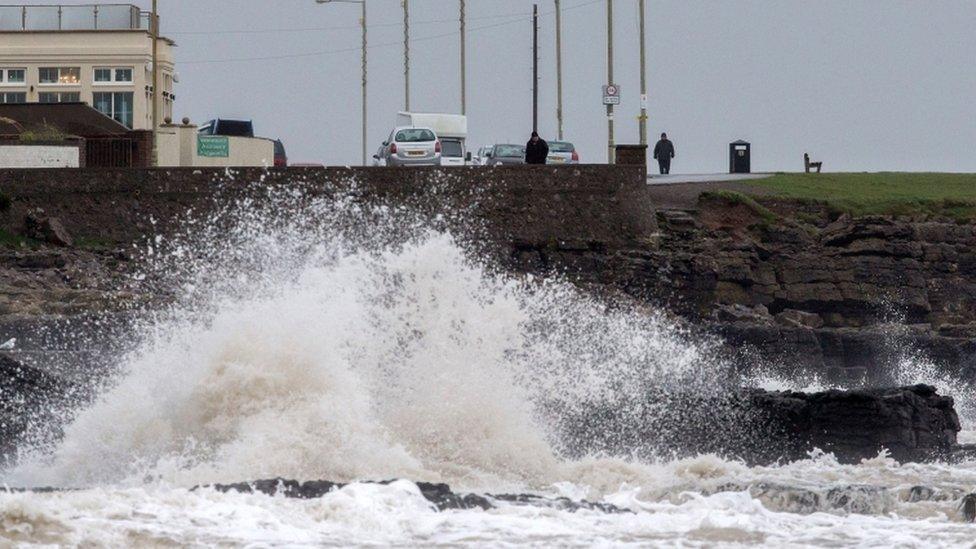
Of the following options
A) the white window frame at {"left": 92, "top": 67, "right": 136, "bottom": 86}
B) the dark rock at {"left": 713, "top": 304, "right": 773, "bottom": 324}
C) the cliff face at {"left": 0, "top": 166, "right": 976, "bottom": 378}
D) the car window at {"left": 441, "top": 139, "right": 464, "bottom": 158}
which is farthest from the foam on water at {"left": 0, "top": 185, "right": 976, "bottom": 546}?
the white window frame at {"left": 92, "top": 67, "right": 136, "bottom": 86}

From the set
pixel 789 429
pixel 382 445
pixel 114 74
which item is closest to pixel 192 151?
pixel 114 74

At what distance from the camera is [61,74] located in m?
54.2

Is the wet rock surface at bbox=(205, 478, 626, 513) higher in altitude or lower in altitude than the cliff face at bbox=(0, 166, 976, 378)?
lower

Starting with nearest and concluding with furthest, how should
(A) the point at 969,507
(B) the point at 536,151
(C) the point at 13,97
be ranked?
(A) the point at 969,507 < (B) the point at 536,151 < (C) the point at 13,97

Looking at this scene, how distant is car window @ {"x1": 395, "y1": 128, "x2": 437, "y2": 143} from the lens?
136 feet

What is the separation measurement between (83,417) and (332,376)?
245 centimetres

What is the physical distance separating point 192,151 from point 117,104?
43.4ft

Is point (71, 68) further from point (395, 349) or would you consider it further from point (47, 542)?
point (47, 542)

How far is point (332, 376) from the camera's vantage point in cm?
1697

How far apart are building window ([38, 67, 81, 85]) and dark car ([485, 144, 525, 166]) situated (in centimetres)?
1449

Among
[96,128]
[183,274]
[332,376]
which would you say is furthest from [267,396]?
[96,128]

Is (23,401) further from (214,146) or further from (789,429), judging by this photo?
(214,146)

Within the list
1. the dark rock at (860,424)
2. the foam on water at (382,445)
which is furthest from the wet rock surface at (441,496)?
the dark rock at (860,424)

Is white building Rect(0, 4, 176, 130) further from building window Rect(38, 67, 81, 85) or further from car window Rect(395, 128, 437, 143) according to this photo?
car window Rect(395, 128, 437, 143)
